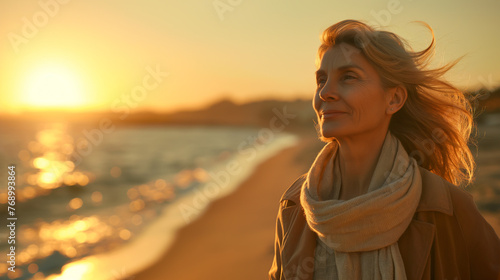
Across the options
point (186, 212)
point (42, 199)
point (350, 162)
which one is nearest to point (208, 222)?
point (186, 212)

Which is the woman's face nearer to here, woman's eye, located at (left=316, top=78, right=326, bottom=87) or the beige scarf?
woman's eye, located at (left=316, top=78, right=326, bottom=87)

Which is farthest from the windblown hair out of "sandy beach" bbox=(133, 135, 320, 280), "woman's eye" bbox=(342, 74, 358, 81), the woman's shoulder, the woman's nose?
"sandy beach" bbox=(133, 135, 320, 280)

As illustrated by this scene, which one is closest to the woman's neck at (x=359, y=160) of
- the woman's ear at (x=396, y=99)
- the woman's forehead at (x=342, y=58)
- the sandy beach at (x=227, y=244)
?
the woman's ear at (x=396, y=99)

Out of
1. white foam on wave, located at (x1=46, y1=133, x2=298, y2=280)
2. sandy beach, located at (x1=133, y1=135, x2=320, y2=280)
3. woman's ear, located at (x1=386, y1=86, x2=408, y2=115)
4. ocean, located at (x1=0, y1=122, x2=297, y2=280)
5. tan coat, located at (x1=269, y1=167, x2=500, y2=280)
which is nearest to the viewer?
tan coat, located at (x1=269, y1=167, x2=500, y2=280)

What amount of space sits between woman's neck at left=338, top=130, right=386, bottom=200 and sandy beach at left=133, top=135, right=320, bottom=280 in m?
3.67

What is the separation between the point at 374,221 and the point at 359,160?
0.42 meters

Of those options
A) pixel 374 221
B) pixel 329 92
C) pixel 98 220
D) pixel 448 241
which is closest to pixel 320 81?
pixel 329 92

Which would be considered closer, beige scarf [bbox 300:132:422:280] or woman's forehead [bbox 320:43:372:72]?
beige scarf [bbox 300:132:422:280]

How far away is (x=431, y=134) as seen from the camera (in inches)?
97.1

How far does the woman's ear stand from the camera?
7.58 ft

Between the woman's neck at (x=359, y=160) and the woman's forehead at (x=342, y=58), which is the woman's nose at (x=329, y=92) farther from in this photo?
the woman's neck at (x=359, y=160)

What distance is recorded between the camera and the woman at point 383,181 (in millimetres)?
2021

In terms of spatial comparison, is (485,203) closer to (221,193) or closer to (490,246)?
(490,246)

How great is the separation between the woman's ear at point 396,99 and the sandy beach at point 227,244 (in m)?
3.93
